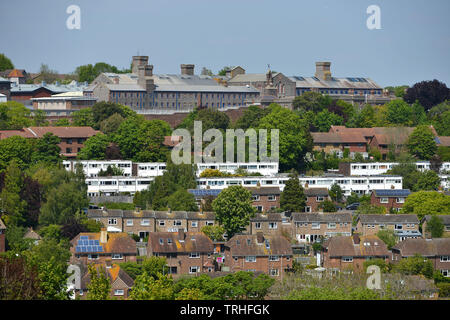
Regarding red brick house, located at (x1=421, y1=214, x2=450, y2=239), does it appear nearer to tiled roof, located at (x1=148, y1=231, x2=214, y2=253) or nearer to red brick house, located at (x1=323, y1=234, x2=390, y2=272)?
red brick house, located at (x1=323, y1=234, x2=390, y2=272)

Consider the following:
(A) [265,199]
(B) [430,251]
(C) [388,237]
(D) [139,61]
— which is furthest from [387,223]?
(D) [139,61]

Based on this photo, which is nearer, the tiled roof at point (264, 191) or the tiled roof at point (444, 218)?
the tiled roof at point (444, 218)

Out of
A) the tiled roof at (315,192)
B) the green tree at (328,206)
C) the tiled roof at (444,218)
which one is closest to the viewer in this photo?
the tiled roof at (444,218)

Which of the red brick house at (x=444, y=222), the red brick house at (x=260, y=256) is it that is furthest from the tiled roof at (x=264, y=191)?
the red brick house at (x=260, y=256)

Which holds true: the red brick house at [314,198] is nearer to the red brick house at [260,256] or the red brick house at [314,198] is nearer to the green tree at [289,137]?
the green tree at [289,137]

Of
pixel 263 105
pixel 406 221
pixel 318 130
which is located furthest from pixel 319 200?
pixel 263 105

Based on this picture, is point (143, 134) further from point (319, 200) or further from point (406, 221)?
point (406, 221)
